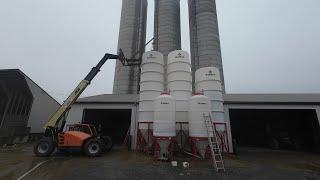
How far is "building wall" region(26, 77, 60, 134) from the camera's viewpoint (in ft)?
74.8

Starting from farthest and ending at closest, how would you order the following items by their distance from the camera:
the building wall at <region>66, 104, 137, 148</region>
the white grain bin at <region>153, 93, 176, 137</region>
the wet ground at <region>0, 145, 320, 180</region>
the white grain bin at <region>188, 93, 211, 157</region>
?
1. the building wall at <region>66, 104, 137, 148</region>
2. the white grain bin at <region>153, 93, 176, 137</region>
3. the white grain bin at <region>188, 93, 211, 157</region>
4. the wet ground at <region>0, 145, 320, 180</region>

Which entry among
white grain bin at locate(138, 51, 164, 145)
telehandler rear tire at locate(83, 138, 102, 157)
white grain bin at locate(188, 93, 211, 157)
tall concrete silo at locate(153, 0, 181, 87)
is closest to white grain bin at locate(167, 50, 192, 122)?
white grain bin at locate(138, 51, 164, 145)

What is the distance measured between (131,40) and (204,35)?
11.7m

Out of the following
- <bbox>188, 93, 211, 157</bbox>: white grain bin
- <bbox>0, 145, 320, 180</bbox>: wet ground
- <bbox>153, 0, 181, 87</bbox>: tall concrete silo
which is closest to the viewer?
<bbox>0, 145, 320, 180</bbox>: wet ground

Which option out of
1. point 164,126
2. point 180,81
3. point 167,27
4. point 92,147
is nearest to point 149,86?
point 180,81

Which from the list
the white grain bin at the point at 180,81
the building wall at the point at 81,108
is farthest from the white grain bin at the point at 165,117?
the building wall at the point at 81,108

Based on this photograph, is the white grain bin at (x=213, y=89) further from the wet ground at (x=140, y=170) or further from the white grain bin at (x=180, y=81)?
the wet ground at (x=140, y=170)

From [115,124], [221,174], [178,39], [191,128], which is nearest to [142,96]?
[191,128]

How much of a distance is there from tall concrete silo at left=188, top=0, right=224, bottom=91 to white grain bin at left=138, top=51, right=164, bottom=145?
16.0 metres

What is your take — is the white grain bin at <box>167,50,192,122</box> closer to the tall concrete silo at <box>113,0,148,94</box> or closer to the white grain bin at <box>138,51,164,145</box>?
the white grain bin at <box>138,51,164,145</box>

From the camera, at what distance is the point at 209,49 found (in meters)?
30.8

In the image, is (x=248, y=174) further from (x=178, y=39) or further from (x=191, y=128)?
(x=178, y=39)

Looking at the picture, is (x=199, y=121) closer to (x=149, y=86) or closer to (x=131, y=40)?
(x=149, y=86)

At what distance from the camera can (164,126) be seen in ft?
39.8
